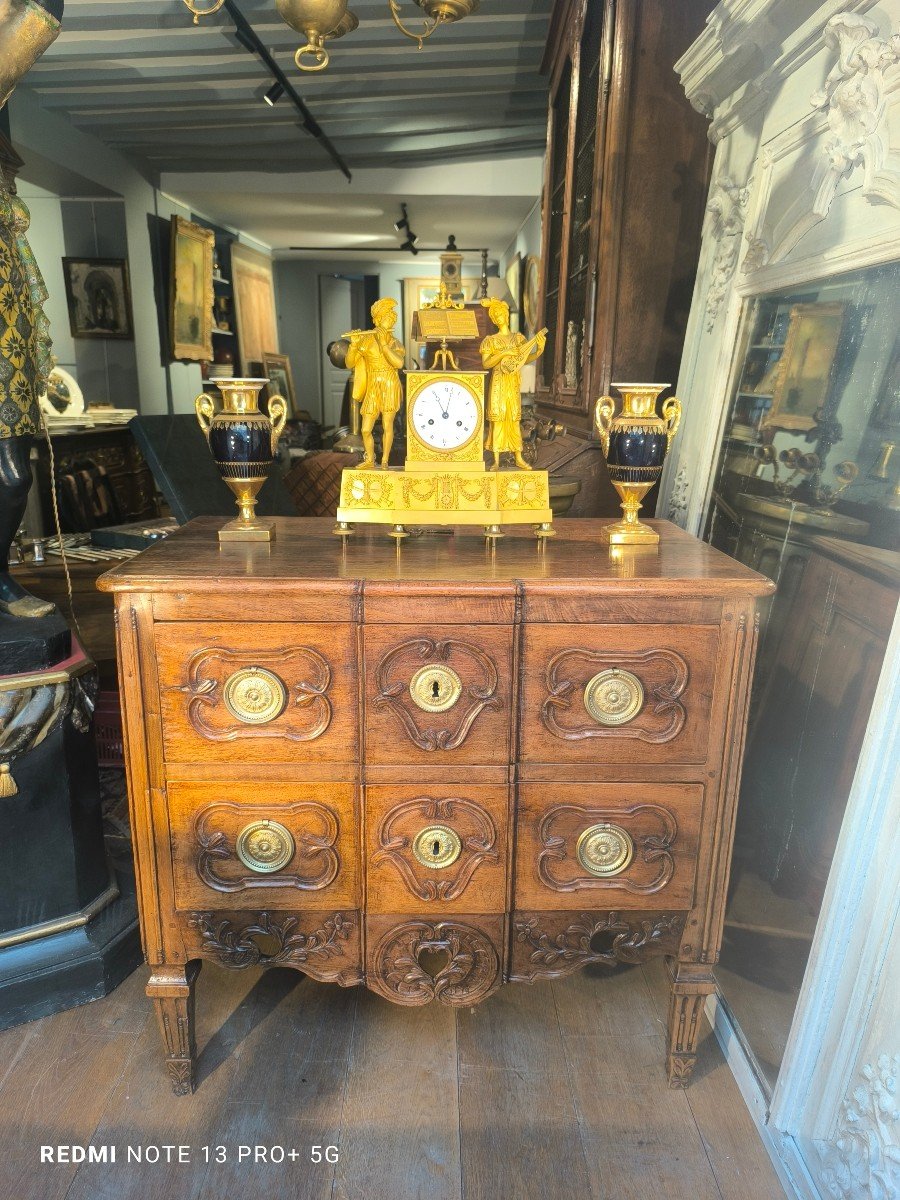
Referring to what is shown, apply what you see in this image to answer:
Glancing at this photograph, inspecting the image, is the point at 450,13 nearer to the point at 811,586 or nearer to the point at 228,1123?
the point at 811,586

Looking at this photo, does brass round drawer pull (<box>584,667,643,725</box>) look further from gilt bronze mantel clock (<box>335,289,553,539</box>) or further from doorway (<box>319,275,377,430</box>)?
doorway (<box>319,275,377,430</box>)

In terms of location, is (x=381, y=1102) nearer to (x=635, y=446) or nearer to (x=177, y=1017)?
(x=177, y=1017)

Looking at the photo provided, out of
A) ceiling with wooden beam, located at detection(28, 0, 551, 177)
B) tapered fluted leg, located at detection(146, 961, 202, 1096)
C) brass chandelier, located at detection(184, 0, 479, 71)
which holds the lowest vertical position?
tapered fluted leg, located at detection(146, 961, 202, 1096)

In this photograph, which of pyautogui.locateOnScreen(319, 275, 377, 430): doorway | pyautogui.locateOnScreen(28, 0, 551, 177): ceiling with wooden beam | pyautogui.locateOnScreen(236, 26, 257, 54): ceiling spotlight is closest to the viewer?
pyautogui.locateOnScreen(236, 26, 257, 54): ceiling spotlight

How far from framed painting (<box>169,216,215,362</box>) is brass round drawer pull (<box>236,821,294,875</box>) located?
6.75 metres

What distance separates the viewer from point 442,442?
161cm

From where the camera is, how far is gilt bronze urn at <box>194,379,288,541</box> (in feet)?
5.19

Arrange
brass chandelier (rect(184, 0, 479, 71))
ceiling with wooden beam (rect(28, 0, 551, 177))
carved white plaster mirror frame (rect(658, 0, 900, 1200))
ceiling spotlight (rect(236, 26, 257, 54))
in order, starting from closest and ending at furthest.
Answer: carved white plaster mirror frame (rect(658, 0, 900, 1200)) → brass chandelier (rect(184, 0, 479, 71)) → ceiling spotlight (rect(236, 26, 257, 54)) → ceiling with wooden beam (rect(28, 0, 551, 177))

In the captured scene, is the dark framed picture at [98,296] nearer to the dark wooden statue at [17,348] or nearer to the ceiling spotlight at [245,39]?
the ceiling spotlight at [245,39]

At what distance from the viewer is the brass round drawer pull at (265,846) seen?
1465 mm

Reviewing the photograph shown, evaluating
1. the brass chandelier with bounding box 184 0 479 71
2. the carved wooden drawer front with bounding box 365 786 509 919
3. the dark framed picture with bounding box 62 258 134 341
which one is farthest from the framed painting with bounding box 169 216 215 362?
the carved wooden drawer front with bounding box 365 786 509 919

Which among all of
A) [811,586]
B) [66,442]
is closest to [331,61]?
[66,442]

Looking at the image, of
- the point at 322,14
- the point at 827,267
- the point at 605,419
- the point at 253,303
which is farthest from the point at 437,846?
the point at 253,303

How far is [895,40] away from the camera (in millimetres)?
1212
